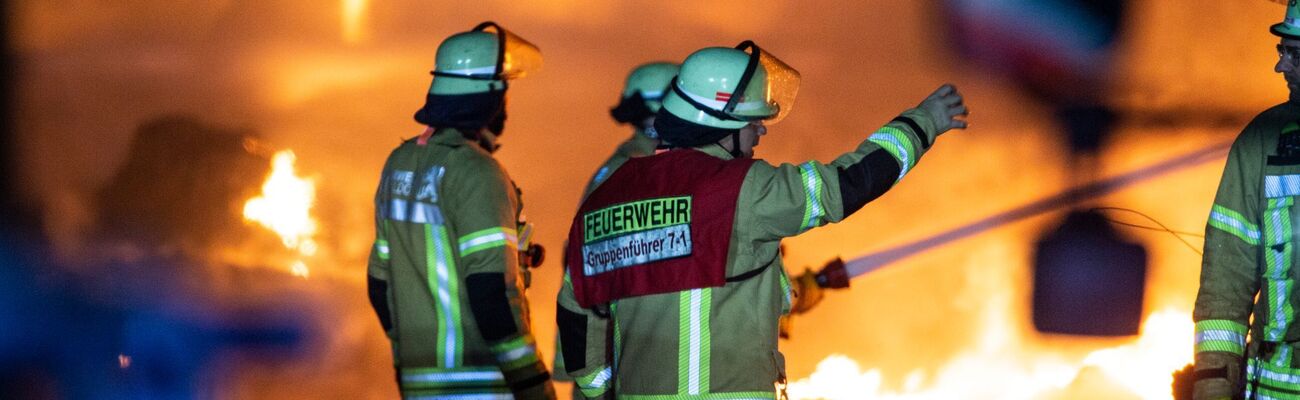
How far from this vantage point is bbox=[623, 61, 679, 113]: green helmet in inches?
281

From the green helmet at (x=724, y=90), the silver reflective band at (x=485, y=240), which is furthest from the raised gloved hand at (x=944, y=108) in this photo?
the silver reflective band at (x=485, y=240)

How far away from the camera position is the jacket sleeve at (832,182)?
4.11 m

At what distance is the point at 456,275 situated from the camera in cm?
535

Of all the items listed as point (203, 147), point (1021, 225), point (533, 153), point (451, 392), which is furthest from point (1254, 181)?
point (203, 147)

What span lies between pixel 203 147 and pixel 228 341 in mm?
1242

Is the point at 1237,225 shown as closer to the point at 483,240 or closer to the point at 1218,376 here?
the point at 1218,376

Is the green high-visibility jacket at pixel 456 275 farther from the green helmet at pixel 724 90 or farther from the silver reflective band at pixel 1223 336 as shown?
the silver reflective band at pixel 1223 336

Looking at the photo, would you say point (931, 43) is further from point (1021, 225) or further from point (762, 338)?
point (762, 338)

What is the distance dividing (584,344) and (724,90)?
102 centimetres

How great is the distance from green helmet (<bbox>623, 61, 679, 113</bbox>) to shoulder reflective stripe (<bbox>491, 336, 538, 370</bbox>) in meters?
2.24

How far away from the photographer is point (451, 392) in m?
5.38

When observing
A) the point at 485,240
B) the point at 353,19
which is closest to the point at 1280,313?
the point at 485,240

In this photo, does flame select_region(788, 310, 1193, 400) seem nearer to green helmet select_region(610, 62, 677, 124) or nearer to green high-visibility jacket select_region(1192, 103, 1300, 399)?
green helmet select_region(610, 62, 677, 124)

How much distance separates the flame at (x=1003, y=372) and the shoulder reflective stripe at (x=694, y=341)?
13.9ft
